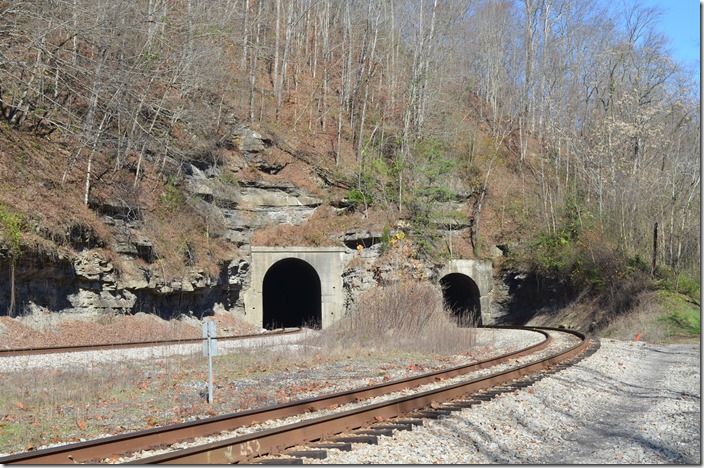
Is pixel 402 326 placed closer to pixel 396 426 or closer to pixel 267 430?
pixel 396 426

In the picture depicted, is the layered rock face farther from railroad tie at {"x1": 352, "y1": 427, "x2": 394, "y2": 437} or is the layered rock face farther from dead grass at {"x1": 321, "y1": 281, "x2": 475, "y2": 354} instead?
railroad tie at {"x1": 352, "y1": 427, "x2": 394, "y2": 437}

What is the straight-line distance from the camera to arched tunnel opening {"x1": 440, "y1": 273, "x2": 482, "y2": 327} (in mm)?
35375

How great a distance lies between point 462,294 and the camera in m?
39.3

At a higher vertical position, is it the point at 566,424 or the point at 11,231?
the point at 11,231

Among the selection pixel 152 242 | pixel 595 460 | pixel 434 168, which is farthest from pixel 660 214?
pixel 595 460

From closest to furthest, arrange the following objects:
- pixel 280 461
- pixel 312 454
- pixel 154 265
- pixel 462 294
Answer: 1. pixel 280 461
2. pixel 312 454
3. pixel 154 265
4. pixel 462 294

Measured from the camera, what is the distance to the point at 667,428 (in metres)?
8.45

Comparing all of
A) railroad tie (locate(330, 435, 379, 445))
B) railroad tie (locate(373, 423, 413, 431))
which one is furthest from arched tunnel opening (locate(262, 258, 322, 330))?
railroad tie (locate(330, 435, 379, 445))

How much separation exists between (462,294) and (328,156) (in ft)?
33.4

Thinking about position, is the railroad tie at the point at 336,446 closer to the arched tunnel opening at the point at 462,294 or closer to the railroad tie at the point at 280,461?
the railroad tie at the point at 280,461

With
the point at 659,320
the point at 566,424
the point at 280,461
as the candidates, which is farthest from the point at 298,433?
the point at 659,320

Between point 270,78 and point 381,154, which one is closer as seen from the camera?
point 381,154

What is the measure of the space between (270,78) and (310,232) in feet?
44.4

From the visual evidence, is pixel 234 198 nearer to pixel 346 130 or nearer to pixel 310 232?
pixel 310 232
